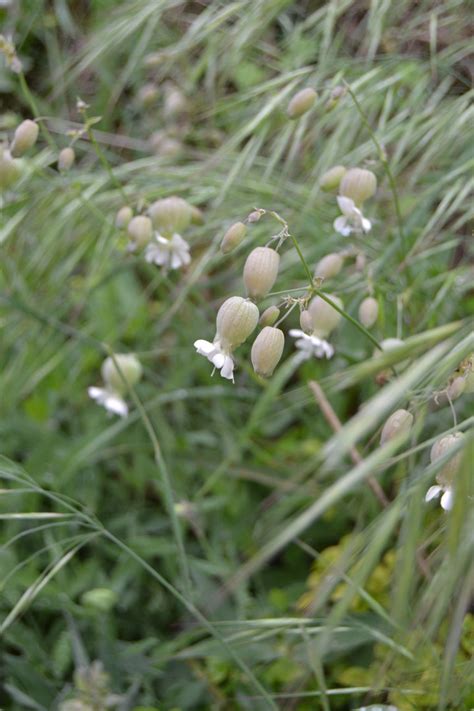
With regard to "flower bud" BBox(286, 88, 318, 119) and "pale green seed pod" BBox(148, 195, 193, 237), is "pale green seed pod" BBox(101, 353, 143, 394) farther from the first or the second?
"flower bud" BBox(286, 88, 318, 119)

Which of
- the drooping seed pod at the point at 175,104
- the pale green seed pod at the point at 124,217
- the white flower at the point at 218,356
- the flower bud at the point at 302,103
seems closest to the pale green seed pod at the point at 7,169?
the pale green seed pod at the point at 124,217

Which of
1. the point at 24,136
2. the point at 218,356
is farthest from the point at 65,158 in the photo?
the point at 218,356

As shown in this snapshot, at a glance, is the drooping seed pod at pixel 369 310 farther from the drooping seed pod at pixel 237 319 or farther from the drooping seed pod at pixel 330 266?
the drooping seed pod at pixel 237 319

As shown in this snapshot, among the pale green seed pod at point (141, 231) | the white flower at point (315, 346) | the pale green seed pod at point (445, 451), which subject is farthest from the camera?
the pale green seed pod at point (141, 231)

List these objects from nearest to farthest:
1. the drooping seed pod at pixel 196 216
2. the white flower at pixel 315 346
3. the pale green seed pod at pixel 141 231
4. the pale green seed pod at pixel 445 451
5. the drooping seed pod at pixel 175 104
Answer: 1. the pale green seed pod at pixel 445 451
2. the white flower at pixel 315 346
3. the pale green seed pod at pixel 141 231
4. the drooping seed pod at pixel 196 216
5. the drooping seed pod at pixel 175 104

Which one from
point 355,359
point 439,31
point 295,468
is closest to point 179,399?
point 295,468

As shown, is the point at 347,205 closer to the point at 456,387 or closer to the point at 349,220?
the point at 349,220

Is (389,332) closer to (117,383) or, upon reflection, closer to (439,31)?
(117,383)
